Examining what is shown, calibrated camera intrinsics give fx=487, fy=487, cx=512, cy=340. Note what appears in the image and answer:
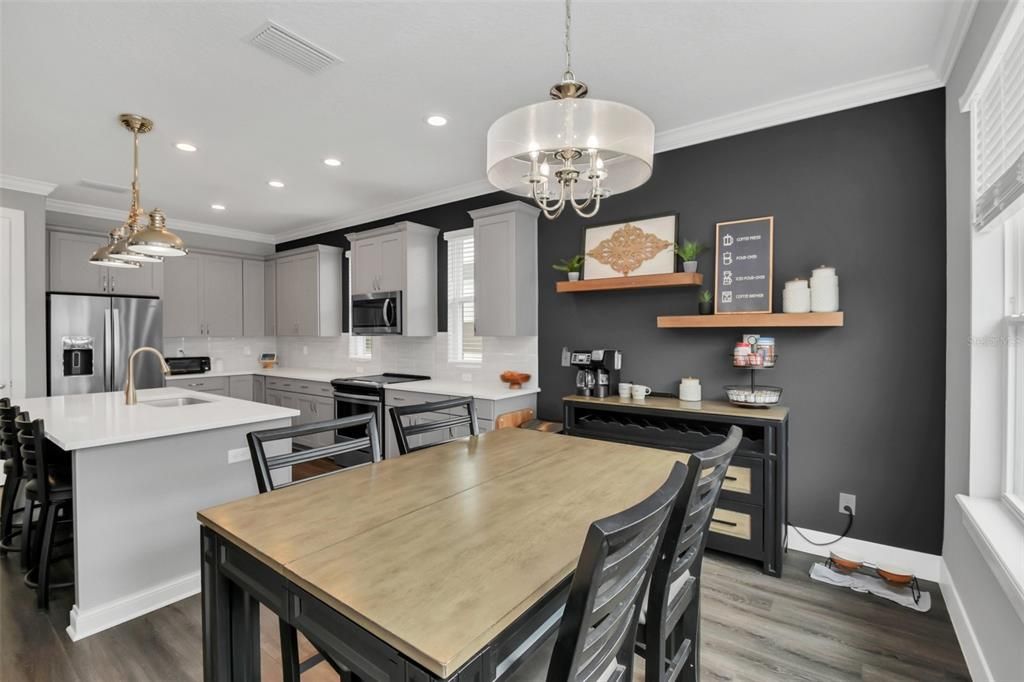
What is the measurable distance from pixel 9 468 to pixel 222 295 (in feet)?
12.6

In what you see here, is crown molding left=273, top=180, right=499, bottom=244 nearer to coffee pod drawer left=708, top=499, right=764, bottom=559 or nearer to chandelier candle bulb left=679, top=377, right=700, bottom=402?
chandelier candle bulb left=679, top=377, right=700, bottom=402

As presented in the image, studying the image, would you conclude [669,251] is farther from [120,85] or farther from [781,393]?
[120,85]

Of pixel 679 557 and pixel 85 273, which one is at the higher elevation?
pixel 85 273

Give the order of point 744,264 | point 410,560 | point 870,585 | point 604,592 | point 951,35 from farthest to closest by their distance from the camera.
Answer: point 744,264 → point 870,585 → point 951,35 → point 410,560 → point 604,592

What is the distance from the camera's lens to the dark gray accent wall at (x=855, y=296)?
2566mm

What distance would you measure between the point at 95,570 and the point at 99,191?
3815mm

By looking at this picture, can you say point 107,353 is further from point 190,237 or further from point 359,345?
point 359,345

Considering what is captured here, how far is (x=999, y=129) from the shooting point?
70.4 inches

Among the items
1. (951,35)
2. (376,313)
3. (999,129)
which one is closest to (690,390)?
(999,129)

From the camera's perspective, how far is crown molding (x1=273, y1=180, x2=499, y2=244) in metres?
4.45

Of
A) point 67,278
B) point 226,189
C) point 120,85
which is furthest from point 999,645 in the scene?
point 67,278

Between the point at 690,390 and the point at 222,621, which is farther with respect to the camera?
the point at 690,390

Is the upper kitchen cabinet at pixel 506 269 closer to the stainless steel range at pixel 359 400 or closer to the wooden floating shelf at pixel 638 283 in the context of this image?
the wooden floating shelf at pixel 638 283

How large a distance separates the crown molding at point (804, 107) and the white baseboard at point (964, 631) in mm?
2466
